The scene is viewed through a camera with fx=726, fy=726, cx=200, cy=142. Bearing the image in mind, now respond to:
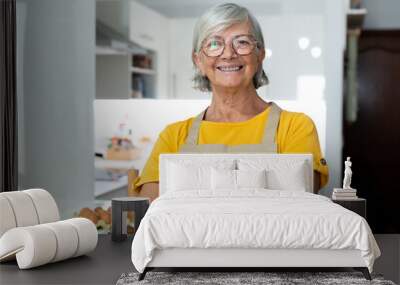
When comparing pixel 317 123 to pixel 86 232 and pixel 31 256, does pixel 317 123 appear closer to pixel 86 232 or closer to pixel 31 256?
pixel 86 232

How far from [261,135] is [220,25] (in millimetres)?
1141

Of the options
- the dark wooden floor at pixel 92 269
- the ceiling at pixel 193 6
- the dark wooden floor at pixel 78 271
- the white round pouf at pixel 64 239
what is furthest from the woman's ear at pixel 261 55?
the white round pouf at pixel 64 239

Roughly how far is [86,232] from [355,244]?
6.67 feet

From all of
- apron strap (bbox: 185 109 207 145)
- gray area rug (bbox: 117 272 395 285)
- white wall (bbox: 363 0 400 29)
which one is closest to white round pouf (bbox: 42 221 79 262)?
gray area rug (bbox: 117 272 395 285)

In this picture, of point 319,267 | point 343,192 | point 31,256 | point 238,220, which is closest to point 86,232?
point 31,256

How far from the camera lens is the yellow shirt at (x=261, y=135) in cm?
684

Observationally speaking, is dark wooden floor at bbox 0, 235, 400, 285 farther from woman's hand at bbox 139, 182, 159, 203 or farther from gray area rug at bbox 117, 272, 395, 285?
woman's hand at bbox 139, 182, 159, 203

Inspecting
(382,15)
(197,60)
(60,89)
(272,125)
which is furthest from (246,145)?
(382,15)

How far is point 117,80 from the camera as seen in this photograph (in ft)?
23.9

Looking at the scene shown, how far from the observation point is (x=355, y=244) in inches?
183

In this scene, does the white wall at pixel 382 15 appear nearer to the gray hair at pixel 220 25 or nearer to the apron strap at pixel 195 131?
the gray hair at pixel 220 25

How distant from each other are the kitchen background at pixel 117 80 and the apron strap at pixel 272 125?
0.15 m

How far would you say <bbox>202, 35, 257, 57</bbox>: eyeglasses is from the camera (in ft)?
22.7

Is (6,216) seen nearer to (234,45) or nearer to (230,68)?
(230,68)
